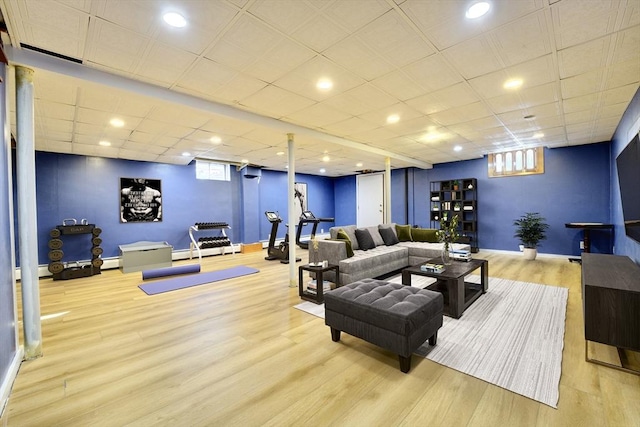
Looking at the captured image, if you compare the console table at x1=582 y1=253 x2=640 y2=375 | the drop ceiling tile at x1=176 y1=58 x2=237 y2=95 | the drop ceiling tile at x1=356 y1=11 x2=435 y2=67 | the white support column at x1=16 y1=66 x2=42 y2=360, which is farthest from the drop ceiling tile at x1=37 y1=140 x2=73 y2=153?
the console table at x1=582 y1=253 x2=640 y2=375

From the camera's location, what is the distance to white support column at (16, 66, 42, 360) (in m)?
2.44

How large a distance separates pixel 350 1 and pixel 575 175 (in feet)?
24.5

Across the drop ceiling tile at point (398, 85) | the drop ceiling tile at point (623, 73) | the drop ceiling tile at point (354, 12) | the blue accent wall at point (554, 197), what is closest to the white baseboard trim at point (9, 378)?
the drop ceiling tile at point (354, 12)

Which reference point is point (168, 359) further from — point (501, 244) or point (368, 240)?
point (501, 244)

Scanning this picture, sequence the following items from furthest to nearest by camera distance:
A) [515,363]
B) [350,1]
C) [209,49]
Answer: [209,49]
[515,363]
[350,1]

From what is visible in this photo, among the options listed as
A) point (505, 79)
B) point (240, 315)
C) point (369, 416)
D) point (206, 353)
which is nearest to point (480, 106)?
point (505, 79)

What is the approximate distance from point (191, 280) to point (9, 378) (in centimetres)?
306

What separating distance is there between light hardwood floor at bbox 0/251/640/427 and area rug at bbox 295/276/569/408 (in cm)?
9

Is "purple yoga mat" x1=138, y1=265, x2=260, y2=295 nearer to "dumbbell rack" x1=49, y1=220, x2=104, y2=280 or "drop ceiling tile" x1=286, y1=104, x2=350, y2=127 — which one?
"dumbbell rack" x1=49, y1=220, x2=104, y2=280

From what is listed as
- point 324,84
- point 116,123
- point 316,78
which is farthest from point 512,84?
point 116,123

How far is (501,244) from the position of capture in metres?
7.57

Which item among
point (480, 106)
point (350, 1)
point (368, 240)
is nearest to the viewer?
point (350, 1)

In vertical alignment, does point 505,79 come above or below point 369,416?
above

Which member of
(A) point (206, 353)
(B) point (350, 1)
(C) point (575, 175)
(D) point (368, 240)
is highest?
(B) point (350, 1)
